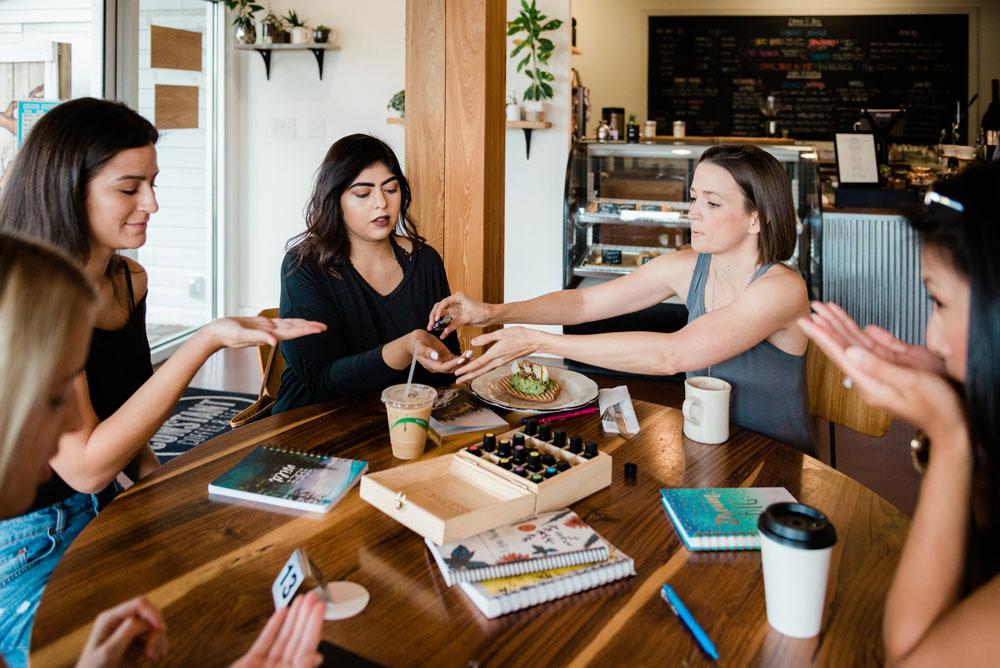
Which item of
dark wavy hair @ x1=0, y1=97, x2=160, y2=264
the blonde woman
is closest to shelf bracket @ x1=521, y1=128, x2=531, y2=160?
dark wavy hair @ x1=0, y1=97, x2=160, y2=264

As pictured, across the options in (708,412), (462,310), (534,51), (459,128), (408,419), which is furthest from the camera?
(534,51)

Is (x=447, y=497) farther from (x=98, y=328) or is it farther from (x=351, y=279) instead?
(x=351, y=279)

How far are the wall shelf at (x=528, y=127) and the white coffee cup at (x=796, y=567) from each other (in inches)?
171

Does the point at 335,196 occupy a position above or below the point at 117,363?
above

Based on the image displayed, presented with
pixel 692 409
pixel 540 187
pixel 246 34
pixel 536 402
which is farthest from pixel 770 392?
pixel 246 34

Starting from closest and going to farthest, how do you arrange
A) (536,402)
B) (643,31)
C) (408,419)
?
(408,419), (536,402), (643,31)

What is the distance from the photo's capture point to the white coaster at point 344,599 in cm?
108

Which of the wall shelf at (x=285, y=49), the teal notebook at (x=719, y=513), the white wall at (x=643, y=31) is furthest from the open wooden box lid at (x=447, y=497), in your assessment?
the white wall at (x=643, y=31)

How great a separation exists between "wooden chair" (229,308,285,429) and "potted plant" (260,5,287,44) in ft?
11.1

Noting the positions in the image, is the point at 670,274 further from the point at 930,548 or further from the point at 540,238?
the point at 540,238

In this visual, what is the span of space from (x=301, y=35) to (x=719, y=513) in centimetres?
492

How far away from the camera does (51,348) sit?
907mm

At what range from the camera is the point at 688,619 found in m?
1.06

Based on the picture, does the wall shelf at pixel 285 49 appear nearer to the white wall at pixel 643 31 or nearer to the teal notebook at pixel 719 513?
the white wall at pixel 643 31
